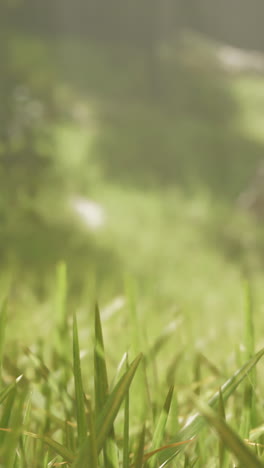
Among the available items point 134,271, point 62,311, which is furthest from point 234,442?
point 134,271

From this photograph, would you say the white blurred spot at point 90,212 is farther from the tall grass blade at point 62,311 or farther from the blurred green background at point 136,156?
the tall grass blade at point 62,311

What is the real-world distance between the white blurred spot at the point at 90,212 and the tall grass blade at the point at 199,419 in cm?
158

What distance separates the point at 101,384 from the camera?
0.59 ft

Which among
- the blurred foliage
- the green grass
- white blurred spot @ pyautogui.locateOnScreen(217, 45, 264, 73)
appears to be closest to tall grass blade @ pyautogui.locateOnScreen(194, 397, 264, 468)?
the green grass

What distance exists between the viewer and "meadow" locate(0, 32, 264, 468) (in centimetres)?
19

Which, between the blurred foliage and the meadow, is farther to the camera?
the blurred foliage

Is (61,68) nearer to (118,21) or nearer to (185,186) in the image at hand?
(118,21)

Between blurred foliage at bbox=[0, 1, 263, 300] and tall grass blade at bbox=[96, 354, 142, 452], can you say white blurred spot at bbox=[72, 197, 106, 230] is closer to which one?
blurred foliage at bbox=[0, 1, 263, 300]

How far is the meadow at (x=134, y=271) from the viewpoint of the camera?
0.61ft

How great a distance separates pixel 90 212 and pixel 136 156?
2.09 ft

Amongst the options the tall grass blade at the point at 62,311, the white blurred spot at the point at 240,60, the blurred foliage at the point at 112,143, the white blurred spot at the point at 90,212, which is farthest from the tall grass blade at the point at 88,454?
the white blurred spot at the point at 240,60

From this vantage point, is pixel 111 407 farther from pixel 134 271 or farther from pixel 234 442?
pixel 134 271

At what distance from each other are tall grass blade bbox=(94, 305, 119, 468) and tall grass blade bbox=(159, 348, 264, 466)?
23mm

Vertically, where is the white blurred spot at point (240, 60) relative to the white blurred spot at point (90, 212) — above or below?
above
